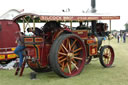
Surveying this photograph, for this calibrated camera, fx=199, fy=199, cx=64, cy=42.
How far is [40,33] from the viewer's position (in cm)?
558

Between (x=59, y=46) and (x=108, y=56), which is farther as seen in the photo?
(x=108, y=56)

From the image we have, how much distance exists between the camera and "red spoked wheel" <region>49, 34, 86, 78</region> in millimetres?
5141

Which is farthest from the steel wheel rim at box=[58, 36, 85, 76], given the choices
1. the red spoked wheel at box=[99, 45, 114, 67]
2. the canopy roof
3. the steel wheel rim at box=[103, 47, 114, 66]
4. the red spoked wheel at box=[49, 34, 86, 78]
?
the steel wheel rim at box=[103, 47, 114, 66]

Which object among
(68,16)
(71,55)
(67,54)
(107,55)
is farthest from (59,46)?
(107,55)

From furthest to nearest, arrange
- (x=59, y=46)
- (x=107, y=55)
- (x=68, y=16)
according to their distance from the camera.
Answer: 1. (x=107, y=55)
2. (x=68, y=16)
3. (x=59, y=46)

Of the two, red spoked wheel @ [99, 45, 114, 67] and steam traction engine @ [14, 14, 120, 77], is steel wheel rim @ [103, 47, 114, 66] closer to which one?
red spoked wheel @ [99, 45, 114, 67]

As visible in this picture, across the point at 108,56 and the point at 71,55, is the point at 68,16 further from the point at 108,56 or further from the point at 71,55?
the point at 108,56

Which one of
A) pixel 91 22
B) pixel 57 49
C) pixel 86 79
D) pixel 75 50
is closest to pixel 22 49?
pixel 57 49

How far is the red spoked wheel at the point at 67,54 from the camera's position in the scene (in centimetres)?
514

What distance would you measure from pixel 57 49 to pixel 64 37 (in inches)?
17.2

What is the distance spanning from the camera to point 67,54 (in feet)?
18.3

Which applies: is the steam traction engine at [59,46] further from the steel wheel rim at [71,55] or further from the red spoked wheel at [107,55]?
the red spoked wheel at [107,55]

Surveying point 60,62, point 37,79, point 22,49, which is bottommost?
point 37,79

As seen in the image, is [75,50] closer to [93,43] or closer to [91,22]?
[93,43]
